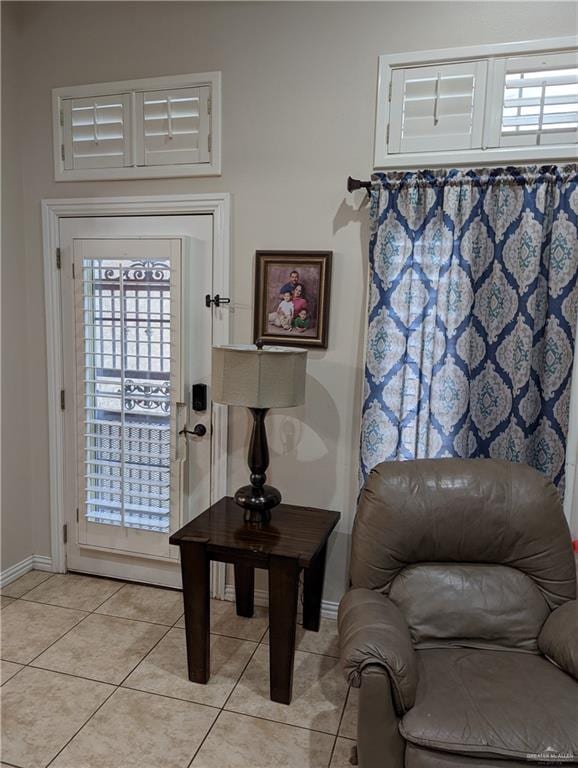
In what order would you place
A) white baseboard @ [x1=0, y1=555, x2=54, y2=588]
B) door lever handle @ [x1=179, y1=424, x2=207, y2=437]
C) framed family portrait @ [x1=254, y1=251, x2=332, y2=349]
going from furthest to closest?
white baseboard @ [x1=0, y1=555, x2=54, y2=588] < door lever handle @ [x1=179, y1=424, x2=207, y2=437] < framed family portrait @ [x1=254, y1=251, x2=332, y2=349]

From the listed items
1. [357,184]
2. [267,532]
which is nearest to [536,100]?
[357,184]

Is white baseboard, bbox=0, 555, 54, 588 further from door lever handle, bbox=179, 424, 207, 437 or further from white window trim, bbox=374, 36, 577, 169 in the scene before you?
white window trim, bbox=374, 36, 577, 169

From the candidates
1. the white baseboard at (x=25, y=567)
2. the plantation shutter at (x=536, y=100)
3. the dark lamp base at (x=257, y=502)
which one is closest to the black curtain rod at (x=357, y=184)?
the plantation shutter at (x=536, y=100)

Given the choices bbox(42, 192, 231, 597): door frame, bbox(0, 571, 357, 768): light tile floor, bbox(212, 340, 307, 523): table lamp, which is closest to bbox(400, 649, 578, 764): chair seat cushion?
bbox(0, 571, 357, 768): light tile floor

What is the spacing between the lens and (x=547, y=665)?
5.81ft

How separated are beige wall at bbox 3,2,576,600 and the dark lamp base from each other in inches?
13.8

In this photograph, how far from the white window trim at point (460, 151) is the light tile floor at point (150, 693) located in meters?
2.31

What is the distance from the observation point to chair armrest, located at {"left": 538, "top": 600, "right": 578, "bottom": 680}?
1703 mm

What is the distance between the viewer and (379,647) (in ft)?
5.19

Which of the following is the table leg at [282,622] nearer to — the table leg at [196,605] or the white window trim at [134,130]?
the table leg at [196,605]

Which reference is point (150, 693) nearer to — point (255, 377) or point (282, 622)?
point (282, 622)

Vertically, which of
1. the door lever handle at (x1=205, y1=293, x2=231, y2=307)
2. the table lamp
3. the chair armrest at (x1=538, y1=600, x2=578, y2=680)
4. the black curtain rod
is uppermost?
the black curtain rod

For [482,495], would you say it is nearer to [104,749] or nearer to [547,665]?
[547,665]

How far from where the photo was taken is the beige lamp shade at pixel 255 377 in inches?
84.7
